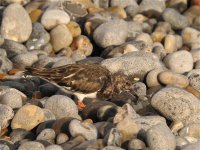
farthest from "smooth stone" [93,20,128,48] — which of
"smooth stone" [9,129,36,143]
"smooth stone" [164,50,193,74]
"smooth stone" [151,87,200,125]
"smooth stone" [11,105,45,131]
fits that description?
"smooth stone" [9,129,36,143]

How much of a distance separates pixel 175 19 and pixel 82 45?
2.71 m

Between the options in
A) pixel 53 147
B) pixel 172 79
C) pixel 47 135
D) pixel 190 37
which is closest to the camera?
pixel 53 147

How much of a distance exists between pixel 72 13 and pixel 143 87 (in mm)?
3845

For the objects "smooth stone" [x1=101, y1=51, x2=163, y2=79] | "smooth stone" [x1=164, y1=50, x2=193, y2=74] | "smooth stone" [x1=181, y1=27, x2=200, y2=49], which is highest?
"smooth stone" [x1=101, y1=51, x2=163, y2=79]

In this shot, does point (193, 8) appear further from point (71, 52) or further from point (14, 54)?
point (14, 54)

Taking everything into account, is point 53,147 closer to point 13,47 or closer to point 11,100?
point 11,100

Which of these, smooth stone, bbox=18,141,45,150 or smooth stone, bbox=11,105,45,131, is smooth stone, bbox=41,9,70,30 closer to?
smooth stone, bbox=11,105,45,131

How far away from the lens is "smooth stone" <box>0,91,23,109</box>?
8.37 metres

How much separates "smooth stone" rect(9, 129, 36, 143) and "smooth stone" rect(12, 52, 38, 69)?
2.88m

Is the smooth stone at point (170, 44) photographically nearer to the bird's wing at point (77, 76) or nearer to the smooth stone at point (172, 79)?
the smooth stone at point (172, 79)

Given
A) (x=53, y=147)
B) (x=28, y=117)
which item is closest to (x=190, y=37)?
(x=28, y=117)

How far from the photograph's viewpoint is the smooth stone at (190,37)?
12.9m

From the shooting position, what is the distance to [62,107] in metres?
8.18

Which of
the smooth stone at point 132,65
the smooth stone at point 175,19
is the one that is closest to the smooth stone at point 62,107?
the smooth stone at point 132,65
